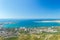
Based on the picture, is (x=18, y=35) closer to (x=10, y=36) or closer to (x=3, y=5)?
(x=10, y=36)

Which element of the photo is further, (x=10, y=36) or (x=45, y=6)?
(x=45, y=6)

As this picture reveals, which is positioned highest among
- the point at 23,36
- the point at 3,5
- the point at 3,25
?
the point at 3,5

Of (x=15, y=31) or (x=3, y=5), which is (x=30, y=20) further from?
(x=3, y=5)

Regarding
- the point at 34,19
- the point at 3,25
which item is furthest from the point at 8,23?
the point at 34,19

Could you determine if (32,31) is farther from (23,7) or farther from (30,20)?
(23,7)

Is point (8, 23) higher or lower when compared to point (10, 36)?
higher

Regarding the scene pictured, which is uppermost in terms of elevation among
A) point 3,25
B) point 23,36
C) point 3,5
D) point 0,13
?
point 3,5

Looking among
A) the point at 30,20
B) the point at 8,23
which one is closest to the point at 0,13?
the point at 8,23

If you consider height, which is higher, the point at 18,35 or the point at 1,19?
the point at 1,19
